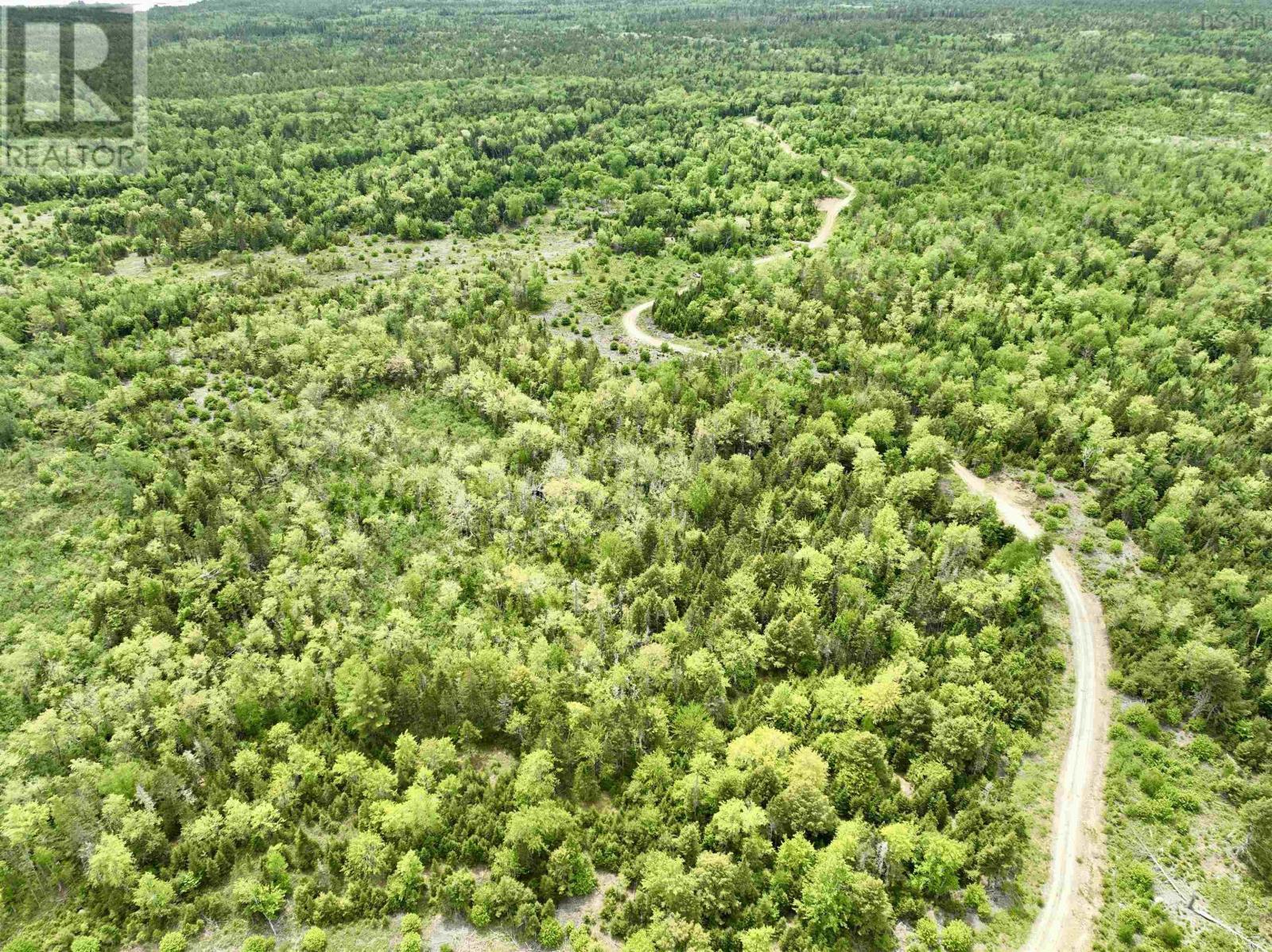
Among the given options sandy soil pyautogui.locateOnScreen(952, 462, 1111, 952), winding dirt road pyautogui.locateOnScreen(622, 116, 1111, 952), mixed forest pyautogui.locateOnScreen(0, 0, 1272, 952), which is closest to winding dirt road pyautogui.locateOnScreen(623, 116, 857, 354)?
mixed forest pyautogui.locateOnScreen(0, 0, 1272, 952)

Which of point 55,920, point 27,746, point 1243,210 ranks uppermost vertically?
point 1243,210

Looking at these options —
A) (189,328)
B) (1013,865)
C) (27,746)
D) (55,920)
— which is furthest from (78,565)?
(1013,865)

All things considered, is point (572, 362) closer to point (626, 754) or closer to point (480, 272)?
point (480, 272)

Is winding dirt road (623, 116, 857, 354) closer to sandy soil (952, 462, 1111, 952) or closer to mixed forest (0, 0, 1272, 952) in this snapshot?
mixed forest (0, 0, 1272, 952)

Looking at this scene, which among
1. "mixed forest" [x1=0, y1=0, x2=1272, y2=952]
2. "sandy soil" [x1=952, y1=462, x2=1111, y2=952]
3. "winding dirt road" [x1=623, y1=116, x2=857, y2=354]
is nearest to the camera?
"sandy soil" [x1=952, y1=462, x2=1111, y2=952]

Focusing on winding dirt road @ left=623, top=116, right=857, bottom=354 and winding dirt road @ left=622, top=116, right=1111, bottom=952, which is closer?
winding dirt road @ left=622, top=116, right=1111, bottom=952

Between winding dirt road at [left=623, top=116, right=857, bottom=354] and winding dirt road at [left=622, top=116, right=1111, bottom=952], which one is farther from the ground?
winding dirt road at [left=623, top=116, right=857, bottom=354]
